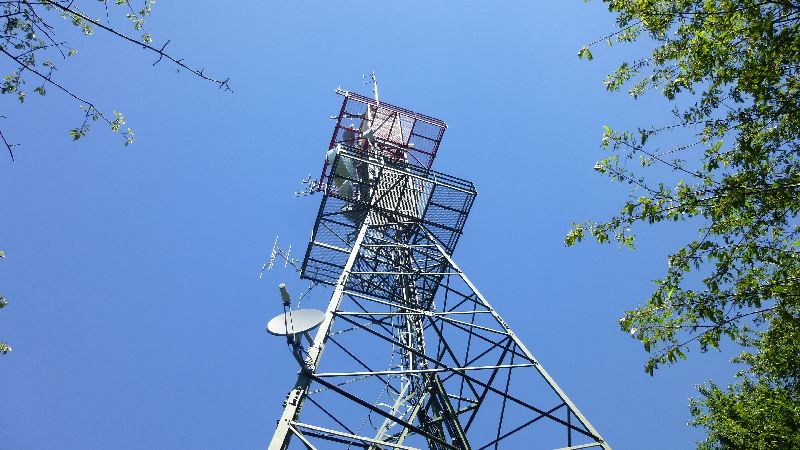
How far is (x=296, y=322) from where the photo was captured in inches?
270

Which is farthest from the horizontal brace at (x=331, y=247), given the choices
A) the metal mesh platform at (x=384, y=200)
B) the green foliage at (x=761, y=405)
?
the green foliage at (x=761, y=405)

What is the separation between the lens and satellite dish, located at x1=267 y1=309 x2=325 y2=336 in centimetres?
657

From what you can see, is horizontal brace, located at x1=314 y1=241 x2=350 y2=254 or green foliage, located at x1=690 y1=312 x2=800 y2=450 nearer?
green foliage, located at x1=690 y1=312 x2=800 y2=450

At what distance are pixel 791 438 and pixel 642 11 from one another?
7488 mm

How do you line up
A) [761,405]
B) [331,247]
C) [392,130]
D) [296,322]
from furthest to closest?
[392,130], [331,247], [761,405], [296,322]

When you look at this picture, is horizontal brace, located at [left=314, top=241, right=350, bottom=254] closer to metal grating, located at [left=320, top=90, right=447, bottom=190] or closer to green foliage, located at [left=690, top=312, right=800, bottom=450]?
metal grating, located at [left=320, top=90, right=447, bottom=190]

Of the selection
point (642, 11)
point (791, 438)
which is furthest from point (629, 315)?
point (791, 438)

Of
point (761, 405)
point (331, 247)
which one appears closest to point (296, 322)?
point (331, 247)

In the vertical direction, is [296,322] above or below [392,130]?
below

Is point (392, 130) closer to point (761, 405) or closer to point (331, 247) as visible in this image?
point (331, 247)

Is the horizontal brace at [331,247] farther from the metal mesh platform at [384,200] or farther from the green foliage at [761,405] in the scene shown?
the green foliage at [761,405]

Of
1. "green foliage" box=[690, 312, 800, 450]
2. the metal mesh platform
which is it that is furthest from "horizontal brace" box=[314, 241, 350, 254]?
"green foliage" box=[690, 312, 800, 450]

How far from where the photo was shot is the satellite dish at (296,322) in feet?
21.6

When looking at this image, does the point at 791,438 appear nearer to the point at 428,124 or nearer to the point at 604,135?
the point at 604,135
